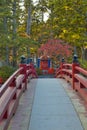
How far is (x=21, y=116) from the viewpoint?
664cm

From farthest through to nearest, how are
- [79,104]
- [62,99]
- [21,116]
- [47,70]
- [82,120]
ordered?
[47,70] → [62,99] → [79,104] → [21,116] → [82,120]

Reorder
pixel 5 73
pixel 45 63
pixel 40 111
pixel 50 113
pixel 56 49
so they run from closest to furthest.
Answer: pixel 50 113, pixel 40 111, pixel 5 73, pixel 56 49, pixel 45 63

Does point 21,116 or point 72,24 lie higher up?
point 72,24

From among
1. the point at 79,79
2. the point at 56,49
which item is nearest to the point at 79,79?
the point at 79,79

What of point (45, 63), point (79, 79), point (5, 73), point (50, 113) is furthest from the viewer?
point (45, 63)

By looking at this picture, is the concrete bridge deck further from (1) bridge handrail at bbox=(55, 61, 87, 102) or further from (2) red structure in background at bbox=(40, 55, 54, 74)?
(2) red structure in background at bbox=(40, 55, 54, 74)

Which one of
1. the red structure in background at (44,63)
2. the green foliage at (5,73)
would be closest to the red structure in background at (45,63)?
the red structure in background at (44,63)

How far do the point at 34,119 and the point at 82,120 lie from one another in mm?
999

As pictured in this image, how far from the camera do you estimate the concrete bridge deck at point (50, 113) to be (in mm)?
5832

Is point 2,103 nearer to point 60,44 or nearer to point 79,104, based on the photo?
point 79,104

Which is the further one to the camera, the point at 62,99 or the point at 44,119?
the point at 62,99

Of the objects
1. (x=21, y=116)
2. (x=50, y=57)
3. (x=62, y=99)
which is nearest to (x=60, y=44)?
(x=50, y=57)

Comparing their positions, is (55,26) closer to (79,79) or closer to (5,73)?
(5,73)

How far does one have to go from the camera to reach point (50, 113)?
6.89m
